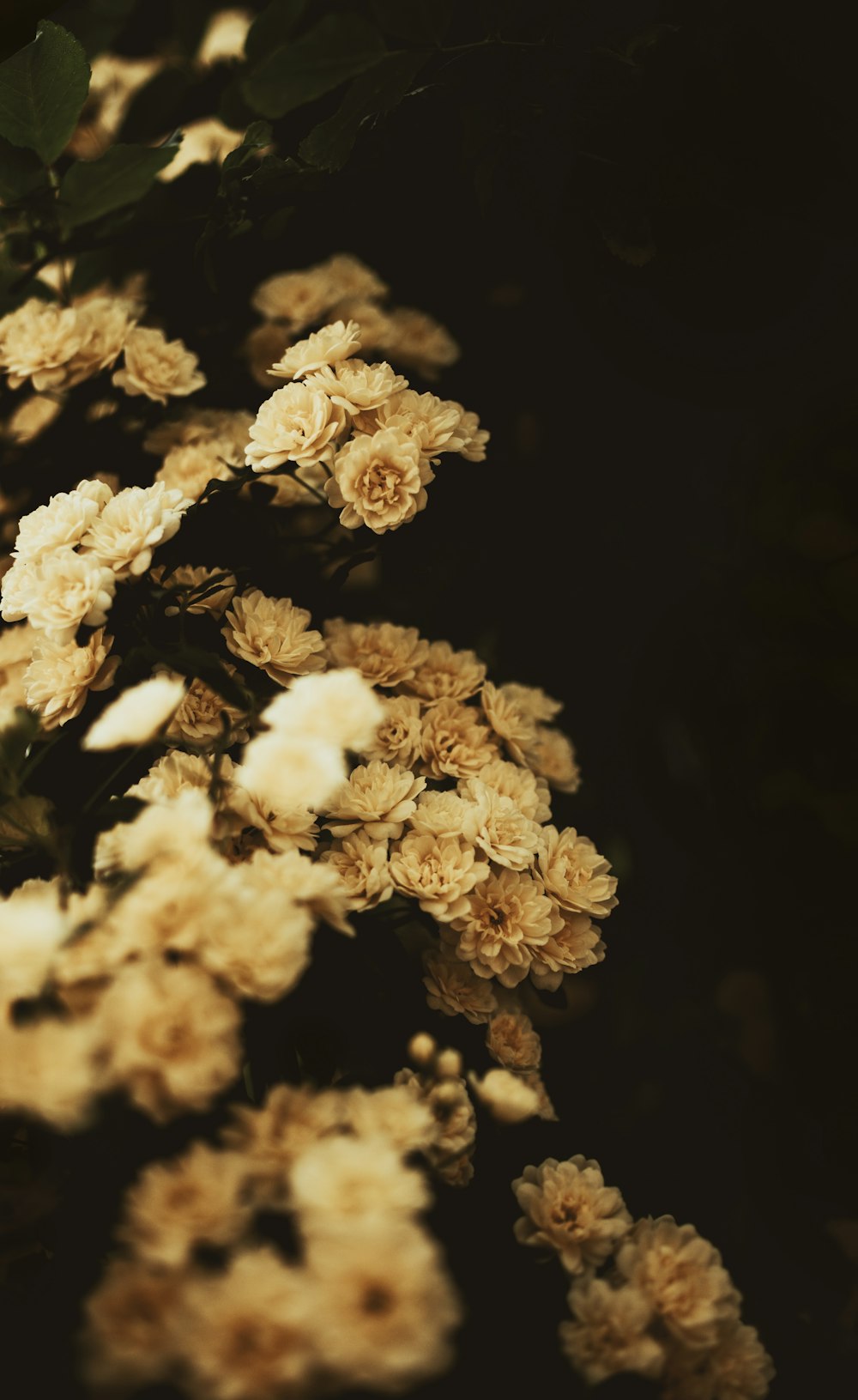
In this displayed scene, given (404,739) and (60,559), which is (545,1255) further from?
(60,559)

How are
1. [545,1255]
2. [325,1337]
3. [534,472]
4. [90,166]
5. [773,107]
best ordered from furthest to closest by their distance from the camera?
[534,472]
[773,107]
[90,166]
[545,1255]
[325,1337]

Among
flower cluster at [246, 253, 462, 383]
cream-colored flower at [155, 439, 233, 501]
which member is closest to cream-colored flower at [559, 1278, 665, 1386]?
cream-colored flower at [155, 439, 233, 501]

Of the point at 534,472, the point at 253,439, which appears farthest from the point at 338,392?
the point at 534,472

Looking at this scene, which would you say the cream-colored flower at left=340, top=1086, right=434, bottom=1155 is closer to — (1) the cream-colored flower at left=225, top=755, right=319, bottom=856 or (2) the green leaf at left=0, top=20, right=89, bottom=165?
(1) the cream-colored flower at left=225, top=755, right=319, bottom=856

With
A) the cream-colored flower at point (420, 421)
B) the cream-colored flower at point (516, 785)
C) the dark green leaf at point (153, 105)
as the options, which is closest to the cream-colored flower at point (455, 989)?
the cream-colored flower at point (516, 785)

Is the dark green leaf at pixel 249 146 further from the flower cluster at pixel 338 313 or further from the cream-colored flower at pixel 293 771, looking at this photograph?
the cream-colored flower at pixel 293 771

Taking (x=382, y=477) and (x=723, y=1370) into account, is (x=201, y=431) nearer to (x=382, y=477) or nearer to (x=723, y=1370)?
(x=382, y=477)
